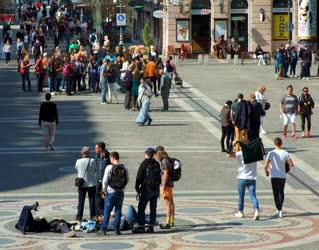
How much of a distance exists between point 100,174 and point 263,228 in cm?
281

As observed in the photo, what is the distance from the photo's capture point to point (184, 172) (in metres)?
27.1

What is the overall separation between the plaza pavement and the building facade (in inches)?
1042

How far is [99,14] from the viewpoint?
8125 centimetres

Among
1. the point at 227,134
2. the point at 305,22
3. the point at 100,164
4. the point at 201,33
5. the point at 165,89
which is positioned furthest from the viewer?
the point at 201,33

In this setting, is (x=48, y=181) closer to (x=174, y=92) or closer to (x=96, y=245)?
(x=96, y=245)

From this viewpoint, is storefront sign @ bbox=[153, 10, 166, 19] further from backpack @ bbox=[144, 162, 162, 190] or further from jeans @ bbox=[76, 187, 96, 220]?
backpack @ bbox=[144, 162, 162, 190]

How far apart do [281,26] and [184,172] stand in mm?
50728

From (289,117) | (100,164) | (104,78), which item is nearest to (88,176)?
(100,164)

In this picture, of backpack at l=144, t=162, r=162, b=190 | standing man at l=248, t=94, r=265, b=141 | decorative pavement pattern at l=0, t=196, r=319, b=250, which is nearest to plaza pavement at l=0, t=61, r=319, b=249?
decorative pavement pattern at l=0, t=196, r=319, b=250

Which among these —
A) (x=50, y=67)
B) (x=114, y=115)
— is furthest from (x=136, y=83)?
(x=50, y=67)

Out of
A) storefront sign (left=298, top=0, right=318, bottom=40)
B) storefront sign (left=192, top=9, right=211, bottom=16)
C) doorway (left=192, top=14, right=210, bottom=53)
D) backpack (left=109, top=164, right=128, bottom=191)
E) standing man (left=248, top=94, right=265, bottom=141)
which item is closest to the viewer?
backpack (left=109, top=164, right=128, bottom=191)

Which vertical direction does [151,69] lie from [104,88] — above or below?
above

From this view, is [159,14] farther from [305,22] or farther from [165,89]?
[165,89]

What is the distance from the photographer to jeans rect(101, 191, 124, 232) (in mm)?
19453
